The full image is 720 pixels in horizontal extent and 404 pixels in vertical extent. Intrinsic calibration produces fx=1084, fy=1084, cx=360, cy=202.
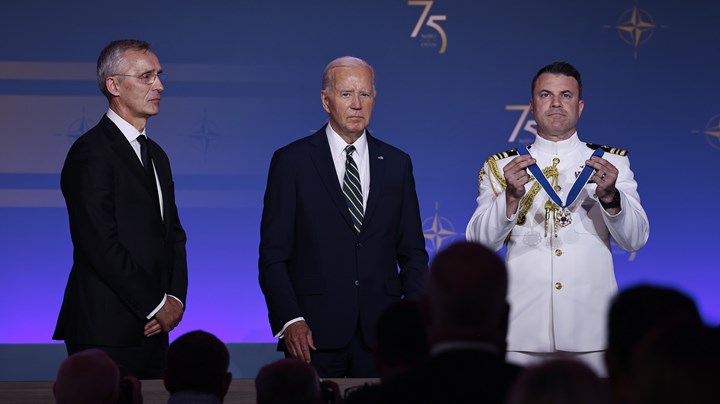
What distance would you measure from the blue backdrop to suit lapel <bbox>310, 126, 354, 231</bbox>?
1.79m

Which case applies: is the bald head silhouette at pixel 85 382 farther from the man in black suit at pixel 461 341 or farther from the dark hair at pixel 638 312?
the dark hair at pixel 638 312

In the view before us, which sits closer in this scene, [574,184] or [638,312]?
[638,312]

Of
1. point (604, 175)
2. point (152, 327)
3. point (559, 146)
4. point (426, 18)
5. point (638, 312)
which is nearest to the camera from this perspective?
point (638, 312)

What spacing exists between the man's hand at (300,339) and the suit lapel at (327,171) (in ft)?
1.33

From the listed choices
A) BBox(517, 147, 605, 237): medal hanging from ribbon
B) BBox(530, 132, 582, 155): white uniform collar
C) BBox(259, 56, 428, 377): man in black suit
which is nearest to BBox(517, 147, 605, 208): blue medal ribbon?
BBox(517, 147, 605, 237): medal hanging from ribbon

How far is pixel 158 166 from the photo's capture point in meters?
3.79

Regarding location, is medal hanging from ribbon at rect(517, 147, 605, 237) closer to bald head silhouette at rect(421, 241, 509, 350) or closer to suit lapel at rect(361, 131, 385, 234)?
suit lapel at rect(361, 131, 385, 234)

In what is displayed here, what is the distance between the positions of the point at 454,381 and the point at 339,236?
6.34ft

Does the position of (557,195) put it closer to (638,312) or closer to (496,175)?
(496,175)

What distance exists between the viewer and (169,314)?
3570 millimetres

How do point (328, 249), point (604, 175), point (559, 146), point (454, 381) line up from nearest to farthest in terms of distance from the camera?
point (454, 381), point (604, 175), point (328, 249), point (559, 146)

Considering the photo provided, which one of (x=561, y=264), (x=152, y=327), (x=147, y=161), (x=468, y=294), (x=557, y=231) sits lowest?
(x=152, y=327)

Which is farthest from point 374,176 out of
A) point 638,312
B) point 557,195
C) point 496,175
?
point 638,312

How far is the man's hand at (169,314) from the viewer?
140 inches
